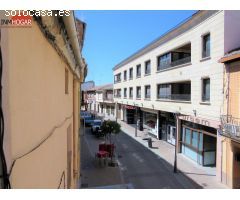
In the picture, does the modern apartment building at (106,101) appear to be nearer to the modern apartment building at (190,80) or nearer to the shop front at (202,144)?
the modern apartment building at (190,80)

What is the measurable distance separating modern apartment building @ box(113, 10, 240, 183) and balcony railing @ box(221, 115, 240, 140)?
0.76m

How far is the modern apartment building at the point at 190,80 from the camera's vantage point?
13.7m

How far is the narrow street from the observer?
13023mm

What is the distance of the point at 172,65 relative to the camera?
66.9 ft

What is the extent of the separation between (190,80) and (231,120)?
523cm

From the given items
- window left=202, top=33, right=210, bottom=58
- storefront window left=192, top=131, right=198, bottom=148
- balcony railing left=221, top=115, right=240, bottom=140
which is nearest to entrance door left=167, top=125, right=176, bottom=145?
storefront window left=192, top=131, right=198, bottom=148

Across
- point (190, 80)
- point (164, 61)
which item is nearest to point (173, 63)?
point (164, 61)

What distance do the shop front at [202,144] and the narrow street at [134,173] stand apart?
2.33m

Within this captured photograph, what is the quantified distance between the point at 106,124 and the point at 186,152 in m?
6.88

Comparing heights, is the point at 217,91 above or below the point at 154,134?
above


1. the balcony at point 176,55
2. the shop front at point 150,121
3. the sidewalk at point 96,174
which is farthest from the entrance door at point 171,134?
the sidewalk at point 96,174

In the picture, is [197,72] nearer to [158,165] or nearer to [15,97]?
[158,165]

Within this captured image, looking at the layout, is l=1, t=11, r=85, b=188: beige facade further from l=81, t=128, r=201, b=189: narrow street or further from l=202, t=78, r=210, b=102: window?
l=202, t=78, r=210, b=102: window
